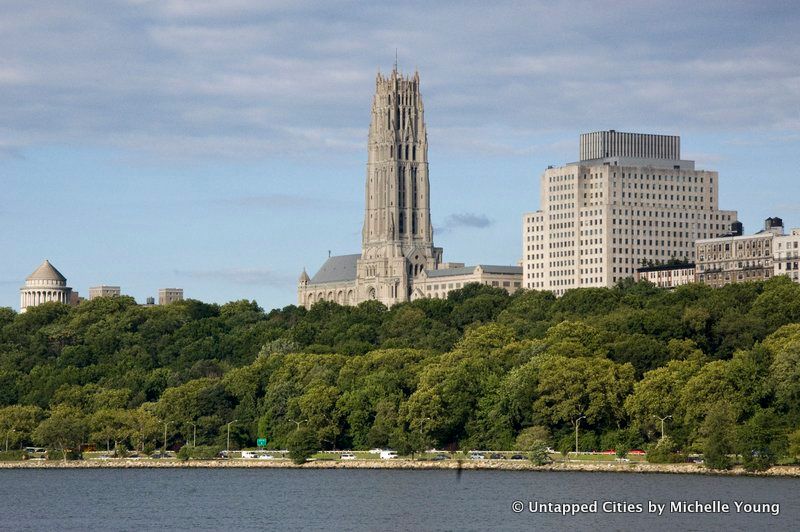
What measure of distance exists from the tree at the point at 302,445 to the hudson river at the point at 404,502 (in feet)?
26.6

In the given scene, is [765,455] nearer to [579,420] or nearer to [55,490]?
[579,420]

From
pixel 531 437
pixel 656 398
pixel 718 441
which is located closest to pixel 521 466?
pixel 531 437

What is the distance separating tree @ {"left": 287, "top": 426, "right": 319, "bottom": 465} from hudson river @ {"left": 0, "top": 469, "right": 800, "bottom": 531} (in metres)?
8.11

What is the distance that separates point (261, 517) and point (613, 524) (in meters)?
25.2

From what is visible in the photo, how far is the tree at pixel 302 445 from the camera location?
19412cm

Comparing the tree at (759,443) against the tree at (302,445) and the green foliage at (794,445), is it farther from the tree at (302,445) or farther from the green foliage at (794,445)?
the tree at (302,445)

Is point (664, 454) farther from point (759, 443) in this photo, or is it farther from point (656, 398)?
point (656, 398)

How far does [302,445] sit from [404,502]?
142ft

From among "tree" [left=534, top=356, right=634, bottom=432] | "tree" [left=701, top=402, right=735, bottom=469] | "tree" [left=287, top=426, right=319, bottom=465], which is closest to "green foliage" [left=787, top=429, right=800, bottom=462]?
"tree" [left=701, top=402, right=735, bottom=469]

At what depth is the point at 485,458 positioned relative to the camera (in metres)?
186

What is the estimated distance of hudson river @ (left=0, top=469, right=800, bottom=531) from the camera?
137 meters

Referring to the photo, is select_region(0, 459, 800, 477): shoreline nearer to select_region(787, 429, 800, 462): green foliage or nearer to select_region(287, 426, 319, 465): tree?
select_region(287, 426, 319, 465): tree

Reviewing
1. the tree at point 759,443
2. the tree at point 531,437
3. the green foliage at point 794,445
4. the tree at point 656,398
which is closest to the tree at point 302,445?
the tree at point 531,437

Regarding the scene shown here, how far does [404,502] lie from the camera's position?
15162 cm
